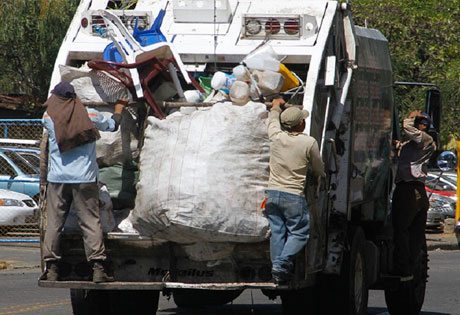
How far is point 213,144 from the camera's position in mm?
7562

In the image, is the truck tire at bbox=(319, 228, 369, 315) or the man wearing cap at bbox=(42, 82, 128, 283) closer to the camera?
the man wearing cap at bbox=(42, 82, 128, 283)

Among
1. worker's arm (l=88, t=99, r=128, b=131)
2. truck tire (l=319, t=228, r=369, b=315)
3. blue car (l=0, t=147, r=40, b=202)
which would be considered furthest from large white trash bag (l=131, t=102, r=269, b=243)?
blue car (l=0, t=147, r=40, b=202)

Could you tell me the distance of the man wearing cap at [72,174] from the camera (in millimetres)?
7832

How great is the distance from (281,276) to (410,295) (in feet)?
10.9

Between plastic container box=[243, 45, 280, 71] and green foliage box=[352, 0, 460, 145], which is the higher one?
plastic container box=[243, 45, 280, 71]

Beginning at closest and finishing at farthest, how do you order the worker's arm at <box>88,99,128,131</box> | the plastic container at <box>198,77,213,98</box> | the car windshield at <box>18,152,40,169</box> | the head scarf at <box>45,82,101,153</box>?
the head scarf at <box>45,82,101,153</box> → the worker's arm at <box>88,99,128,131</box> → the plastic container at <box>198,77,213,98</box> → the car windshield at <box>18,152,40,169</box>

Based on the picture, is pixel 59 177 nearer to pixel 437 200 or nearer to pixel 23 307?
pixel 23 307

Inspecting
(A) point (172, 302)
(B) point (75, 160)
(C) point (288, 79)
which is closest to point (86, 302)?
(B) point (75, 160)

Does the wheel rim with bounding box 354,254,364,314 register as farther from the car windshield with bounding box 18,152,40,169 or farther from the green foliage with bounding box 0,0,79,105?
the green foliage with bounding box 0,0,79,105

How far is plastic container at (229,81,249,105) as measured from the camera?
7910mm

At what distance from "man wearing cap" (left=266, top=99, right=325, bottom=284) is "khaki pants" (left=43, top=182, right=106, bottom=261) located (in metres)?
1.27

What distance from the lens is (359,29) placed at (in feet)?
32.2

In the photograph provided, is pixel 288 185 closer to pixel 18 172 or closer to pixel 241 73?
pixel 241 73

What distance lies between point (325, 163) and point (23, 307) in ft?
→ 12.3
